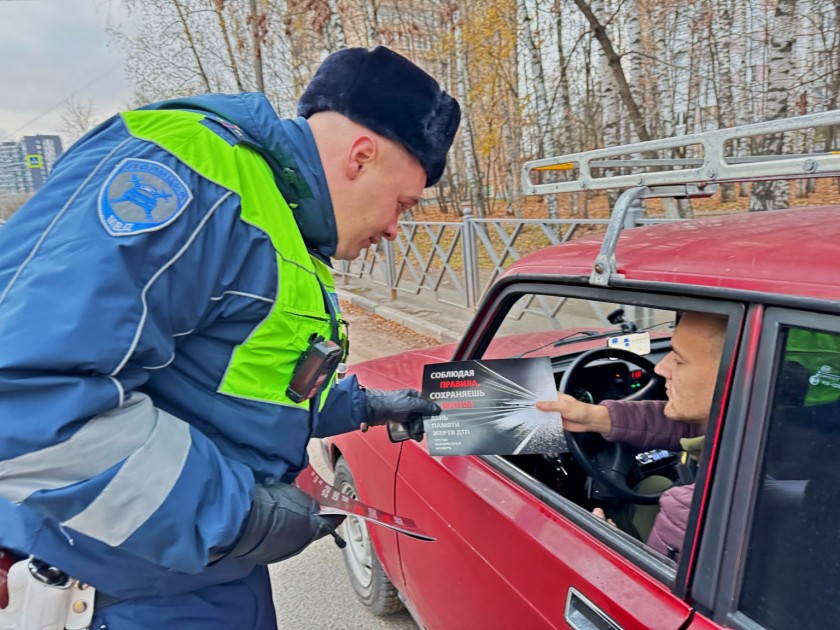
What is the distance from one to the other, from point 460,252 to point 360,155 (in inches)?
262

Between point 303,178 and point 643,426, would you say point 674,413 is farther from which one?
point 303,178

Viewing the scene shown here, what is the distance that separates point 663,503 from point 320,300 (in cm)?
95

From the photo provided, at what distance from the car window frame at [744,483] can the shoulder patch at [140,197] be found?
40.6 inches

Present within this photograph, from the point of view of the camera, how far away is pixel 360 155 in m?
1.34

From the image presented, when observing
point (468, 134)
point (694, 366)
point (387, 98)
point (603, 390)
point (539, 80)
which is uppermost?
point (539, 80)

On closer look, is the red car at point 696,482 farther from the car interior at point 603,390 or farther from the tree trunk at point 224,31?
the tree trunk at point 224,31

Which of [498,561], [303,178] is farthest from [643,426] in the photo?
[303,178]

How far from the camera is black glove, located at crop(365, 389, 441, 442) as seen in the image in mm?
1910

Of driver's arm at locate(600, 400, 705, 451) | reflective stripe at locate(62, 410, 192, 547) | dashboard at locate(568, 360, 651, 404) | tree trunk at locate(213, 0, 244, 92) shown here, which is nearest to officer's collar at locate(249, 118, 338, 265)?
reflective stripe at locate(62, 410, 192, 547)

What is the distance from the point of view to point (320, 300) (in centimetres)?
131

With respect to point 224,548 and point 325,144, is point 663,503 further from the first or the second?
point 325,144

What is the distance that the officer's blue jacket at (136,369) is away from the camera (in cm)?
87

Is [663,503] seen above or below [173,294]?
below

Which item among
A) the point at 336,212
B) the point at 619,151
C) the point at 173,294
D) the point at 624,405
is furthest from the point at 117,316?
the point at 624,405
